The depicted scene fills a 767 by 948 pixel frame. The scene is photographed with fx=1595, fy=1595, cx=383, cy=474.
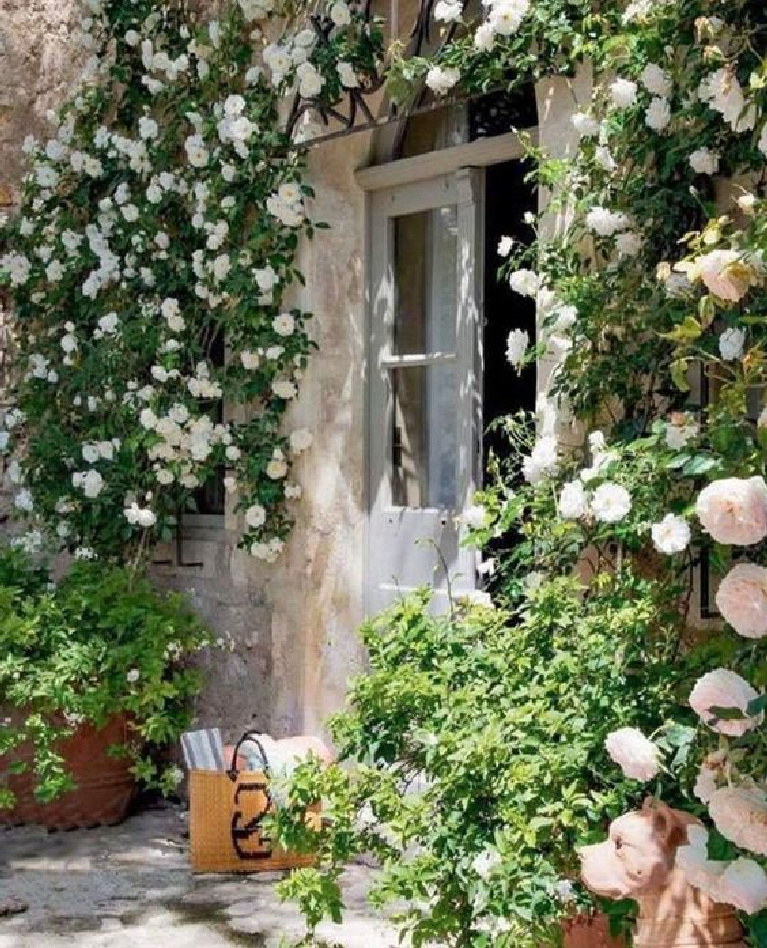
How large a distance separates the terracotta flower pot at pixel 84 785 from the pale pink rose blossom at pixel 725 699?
129 inches

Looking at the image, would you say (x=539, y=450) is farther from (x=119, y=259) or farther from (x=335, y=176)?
(x=119, y=259)

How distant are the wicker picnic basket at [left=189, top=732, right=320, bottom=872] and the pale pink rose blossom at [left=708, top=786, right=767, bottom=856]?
2408mm

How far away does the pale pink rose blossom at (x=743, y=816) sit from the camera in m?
2.82

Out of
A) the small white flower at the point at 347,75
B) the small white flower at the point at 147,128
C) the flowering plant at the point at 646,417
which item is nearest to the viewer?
the flowering plant at the point at 646,417

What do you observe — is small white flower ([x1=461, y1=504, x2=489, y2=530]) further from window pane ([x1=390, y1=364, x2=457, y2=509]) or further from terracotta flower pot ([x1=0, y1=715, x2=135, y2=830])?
terracotta flower pot ([x1=0, y1=715, x2=135, y2=830])

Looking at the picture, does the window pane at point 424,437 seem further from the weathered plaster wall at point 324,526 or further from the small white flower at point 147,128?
the small white flower at point 147,128

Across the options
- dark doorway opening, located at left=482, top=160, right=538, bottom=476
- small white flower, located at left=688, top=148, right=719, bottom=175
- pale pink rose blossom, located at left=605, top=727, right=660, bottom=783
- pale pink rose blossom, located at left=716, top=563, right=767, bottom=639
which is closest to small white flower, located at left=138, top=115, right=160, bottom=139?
dark doorway opening, located at left=482, top=160, right=538, bottom=476

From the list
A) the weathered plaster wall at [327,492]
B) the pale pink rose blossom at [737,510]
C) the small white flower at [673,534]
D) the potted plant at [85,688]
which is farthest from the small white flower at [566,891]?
the potted plant at [85,688]

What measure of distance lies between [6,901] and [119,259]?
261 centimetres

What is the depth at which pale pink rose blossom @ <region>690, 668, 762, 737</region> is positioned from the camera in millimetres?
2871

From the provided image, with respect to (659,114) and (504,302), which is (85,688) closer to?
(504,302)

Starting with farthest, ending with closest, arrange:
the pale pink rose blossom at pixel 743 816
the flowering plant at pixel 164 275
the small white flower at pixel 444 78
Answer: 1. the flowering plant at pixel 164 275
2. the small white flower at pixel 444 78
3. the pale pink rose blossom at pixel 743 816

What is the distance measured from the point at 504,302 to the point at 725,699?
2.83 m

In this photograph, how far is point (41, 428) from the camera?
6648 mm
